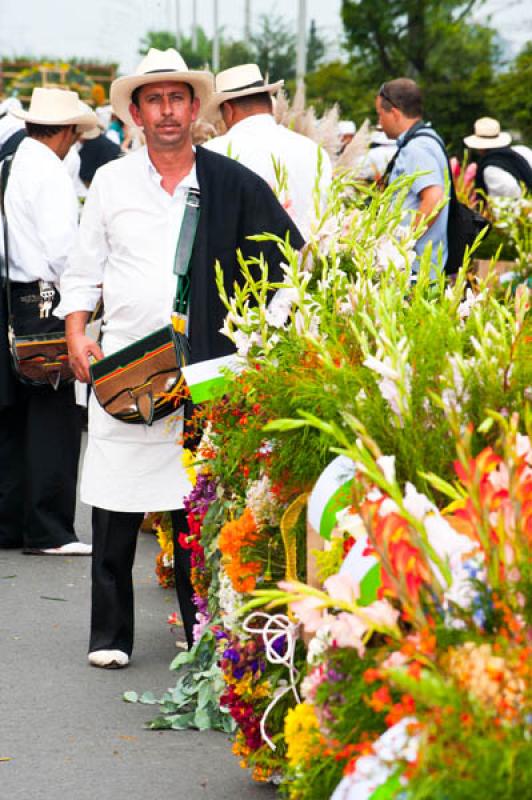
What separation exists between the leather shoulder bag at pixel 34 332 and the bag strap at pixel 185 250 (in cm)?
202

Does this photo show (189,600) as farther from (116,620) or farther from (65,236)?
(65,236)

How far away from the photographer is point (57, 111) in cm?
761

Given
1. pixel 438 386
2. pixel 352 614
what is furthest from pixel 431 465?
pixel 352 614

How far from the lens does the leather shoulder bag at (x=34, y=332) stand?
23.3 ft

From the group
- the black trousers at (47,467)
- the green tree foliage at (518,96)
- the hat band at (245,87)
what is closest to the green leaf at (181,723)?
the black trousers at (47,467)

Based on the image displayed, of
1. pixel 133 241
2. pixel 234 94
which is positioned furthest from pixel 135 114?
pixel 234 94

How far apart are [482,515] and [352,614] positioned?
271 mm

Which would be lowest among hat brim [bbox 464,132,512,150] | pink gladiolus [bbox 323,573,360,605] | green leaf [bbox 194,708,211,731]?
green leaf [bbox 194,708,211,731]

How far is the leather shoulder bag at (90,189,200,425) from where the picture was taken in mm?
5078

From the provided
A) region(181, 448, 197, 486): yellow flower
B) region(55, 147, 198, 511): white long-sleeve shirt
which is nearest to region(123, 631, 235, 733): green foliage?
region(181, 448, 197, 486): yellow flower

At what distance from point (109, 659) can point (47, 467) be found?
2.24 metres

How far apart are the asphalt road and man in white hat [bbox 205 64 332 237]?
1.92m

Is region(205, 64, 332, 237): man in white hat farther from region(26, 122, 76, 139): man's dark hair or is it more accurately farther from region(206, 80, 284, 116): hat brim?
region(26, 122, 76, 139): man's dark hair

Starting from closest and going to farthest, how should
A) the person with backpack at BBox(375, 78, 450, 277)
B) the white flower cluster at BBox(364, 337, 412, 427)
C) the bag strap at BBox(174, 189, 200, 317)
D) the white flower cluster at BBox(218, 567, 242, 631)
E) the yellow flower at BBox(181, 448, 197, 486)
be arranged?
the white flower cluster at BBox(364, 337, 412, 427)
the white flower cluster at BBox(218, 567, 242, 631)
the yellow flower at BBox(181, 448, 197, 486)
the bag strap at BBox(174, 189, 200, 317)
the person with backpack at BBox(375, 78, 450, 277)
